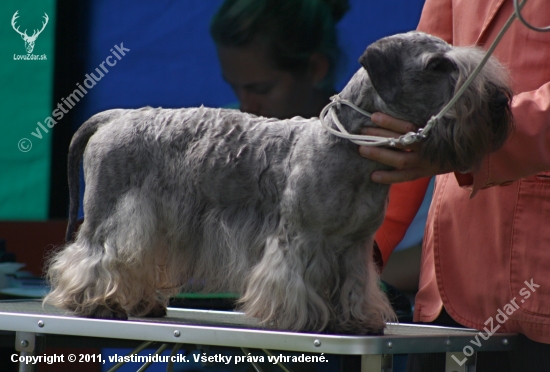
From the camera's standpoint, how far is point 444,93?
79.0 inches

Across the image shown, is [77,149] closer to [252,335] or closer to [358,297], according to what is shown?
[252,335]

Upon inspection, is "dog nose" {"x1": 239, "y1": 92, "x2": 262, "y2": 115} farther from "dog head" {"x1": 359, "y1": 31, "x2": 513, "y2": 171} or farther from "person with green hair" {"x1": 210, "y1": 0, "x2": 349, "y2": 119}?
"dog head" {"x1": 359, "y1": 31, "x2": 513, "y2": 171}

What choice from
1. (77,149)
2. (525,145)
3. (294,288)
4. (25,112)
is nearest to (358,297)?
(294,288)

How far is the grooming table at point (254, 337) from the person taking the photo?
1.94 m

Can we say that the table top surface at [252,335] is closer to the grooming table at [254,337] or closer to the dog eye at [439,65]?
the grooming table at [254,337]

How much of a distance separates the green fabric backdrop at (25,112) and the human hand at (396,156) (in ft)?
7.43

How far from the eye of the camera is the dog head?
1960mm

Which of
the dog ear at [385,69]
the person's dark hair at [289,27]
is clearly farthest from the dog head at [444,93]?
the person's dark hair at [289,27]

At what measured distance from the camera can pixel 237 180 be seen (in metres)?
2.29

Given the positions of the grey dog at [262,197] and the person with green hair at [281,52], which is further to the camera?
the person with green hair at [281,52]

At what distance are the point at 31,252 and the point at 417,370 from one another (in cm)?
214

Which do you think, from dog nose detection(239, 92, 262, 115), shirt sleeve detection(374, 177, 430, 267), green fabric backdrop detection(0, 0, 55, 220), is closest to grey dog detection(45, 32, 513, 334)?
shirt sleeve detection(374, 177, 430, 267)

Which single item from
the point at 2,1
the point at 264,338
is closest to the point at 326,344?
the point at 264,338

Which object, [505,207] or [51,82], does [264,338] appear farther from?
[51,82]
